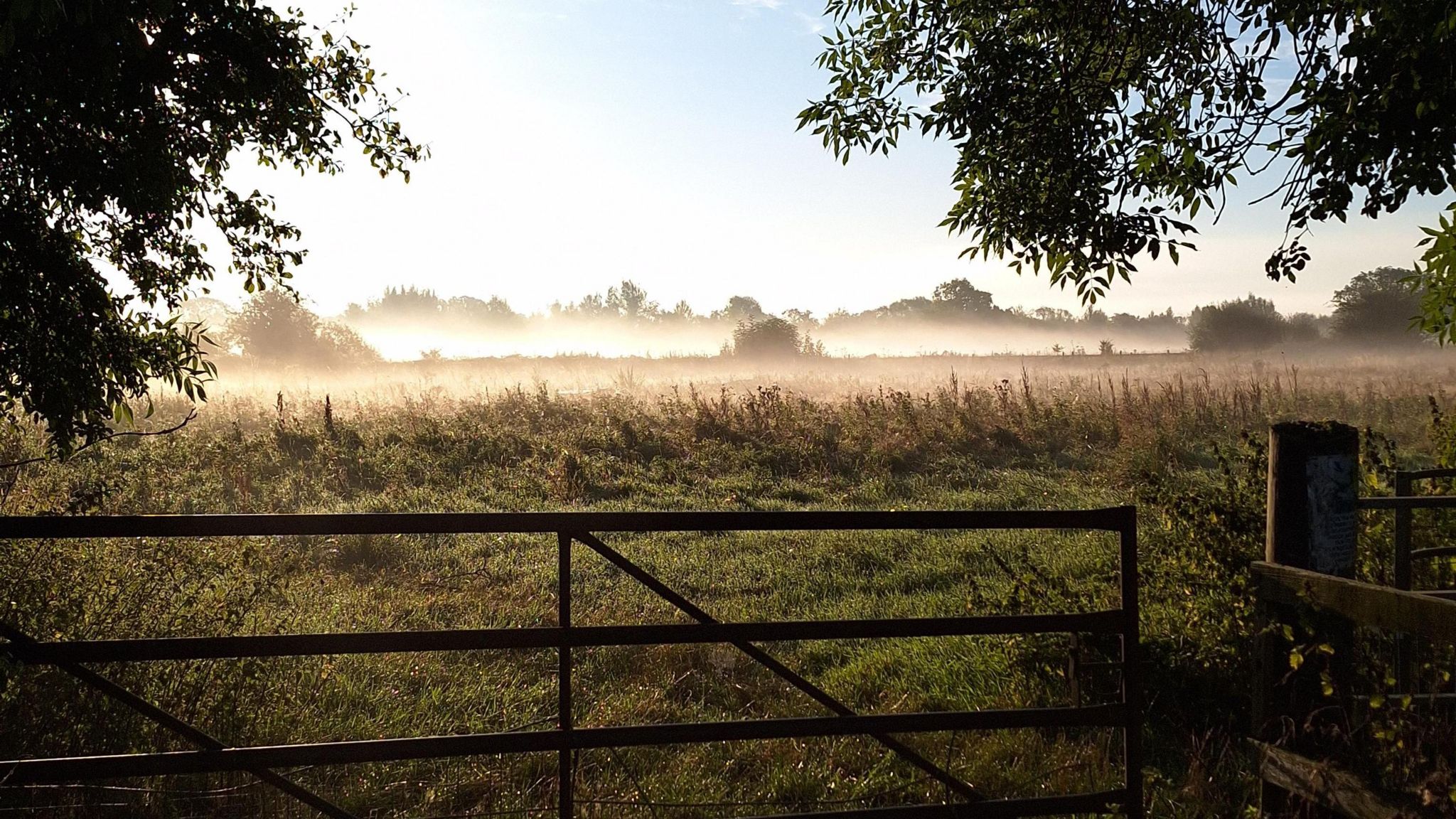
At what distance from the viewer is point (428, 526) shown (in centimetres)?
340

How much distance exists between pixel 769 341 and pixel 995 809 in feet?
166

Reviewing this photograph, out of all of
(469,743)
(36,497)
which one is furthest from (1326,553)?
(36,497)

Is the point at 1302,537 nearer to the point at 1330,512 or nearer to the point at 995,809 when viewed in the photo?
the point at 1330,512

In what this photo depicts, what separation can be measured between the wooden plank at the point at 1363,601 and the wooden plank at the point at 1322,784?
0.54 meters

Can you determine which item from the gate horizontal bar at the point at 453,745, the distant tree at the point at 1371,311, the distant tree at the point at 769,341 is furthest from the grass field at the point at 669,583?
the distant tree at the point at 1371,311

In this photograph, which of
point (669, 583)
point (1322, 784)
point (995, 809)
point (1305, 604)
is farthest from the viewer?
point (669, 583)

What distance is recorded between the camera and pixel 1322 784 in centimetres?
304

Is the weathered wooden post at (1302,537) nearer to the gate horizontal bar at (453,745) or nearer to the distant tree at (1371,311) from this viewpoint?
the gate horizontal bar at (453,745)

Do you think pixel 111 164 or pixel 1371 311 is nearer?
pixel 111 164

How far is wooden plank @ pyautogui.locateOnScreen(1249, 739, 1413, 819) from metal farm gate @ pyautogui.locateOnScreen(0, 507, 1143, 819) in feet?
1.76

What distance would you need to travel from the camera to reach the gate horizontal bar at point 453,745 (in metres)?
3.16

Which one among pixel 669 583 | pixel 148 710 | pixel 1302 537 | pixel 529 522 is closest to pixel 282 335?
pixel 669 583

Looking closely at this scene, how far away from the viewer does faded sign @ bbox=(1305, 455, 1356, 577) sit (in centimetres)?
328

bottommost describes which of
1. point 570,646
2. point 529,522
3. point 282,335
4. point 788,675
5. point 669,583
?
point 669,583
